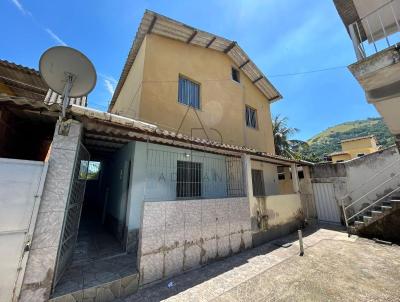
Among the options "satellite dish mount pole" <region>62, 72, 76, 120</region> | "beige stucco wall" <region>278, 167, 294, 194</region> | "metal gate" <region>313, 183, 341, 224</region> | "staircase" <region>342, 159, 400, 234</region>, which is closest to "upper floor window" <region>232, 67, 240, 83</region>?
"beige stucco wall" <region>278, 167, 294, 194</region>

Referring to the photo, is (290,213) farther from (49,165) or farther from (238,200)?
(49,165)

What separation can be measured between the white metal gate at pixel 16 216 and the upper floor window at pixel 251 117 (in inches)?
438

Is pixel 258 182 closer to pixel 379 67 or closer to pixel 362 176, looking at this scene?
pixel 362 176

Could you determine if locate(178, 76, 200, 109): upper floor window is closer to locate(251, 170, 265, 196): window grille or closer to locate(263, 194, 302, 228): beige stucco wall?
locate(251, 170, 265, 196): window grille

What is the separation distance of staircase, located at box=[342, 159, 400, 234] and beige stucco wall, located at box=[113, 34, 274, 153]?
A: 5.82 metres

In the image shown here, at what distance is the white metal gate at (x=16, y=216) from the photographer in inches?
122

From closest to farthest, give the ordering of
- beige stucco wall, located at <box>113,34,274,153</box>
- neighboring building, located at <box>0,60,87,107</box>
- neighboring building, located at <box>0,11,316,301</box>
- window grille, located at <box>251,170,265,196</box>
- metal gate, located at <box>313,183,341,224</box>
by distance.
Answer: neighboring building, located at <box>0,11,316,301</box> → neighboring building, located at <box>0,60,87,107</box> → beige stucco wall, located at <box>113,34,274,153</box> → window grille, located at <box>251,170,265,196</box> → metal gate, located at <box>313,183,341,224</box>

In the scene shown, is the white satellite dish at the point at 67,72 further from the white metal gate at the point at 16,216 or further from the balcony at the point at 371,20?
the balcony at the point at 371,20

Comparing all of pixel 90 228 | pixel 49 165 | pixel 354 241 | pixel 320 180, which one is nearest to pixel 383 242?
pixel 354 241

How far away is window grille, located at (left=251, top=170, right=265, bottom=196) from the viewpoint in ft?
35.4

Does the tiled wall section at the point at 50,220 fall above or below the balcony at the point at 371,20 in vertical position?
below

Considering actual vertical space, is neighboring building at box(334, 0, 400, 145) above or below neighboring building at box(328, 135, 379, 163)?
below

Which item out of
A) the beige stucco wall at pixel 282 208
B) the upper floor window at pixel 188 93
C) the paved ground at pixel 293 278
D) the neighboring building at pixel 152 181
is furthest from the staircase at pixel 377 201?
the upper floor window at pixel 188 93

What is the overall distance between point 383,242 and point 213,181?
734 centimetres
